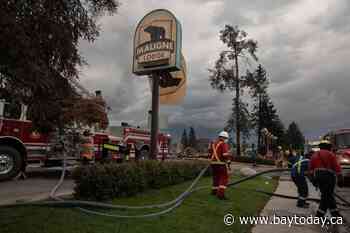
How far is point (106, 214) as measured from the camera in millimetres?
5082

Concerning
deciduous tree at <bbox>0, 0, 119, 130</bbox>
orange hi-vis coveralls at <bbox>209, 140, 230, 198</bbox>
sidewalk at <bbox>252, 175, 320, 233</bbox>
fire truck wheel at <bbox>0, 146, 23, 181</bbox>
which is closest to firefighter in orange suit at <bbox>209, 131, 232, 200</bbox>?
orange hi-vis coveralls at <bbox>209, 140, 230, 198</bbox>

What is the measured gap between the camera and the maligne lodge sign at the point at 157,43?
11.8 meters

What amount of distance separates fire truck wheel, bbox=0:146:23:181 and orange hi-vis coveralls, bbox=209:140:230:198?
19.3 ft

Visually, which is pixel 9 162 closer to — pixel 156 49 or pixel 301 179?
pixel 156 49

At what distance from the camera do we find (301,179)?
7.76 meters

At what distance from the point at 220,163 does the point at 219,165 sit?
64 mm

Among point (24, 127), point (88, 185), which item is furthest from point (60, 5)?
point (24, 127)

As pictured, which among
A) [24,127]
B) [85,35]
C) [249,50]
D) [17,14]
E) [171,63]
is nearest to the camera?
[17,14]

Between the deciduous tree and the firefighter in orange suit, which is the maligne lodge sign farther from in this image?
the deciduous tree

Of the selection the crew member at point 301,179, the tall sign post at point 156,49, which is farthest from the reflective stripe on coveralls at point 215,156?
the tall sign post at point 156,49

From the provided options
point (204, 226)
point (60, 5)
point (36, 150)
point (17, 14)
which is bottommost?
point (204, 226)

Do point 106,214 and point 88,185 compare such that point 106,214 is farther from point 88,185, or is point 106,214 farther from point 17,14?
point 17,14

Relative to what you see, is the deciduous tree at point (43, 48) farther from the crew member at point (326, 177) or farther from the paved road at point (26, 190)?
the crew member at point (326, 177)

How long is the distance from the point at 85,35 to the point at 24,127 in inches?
262
